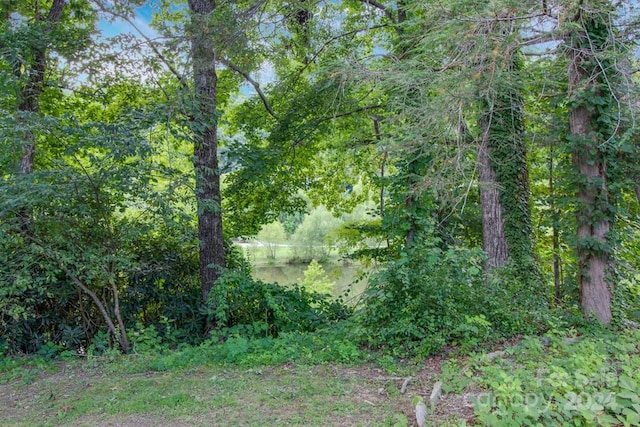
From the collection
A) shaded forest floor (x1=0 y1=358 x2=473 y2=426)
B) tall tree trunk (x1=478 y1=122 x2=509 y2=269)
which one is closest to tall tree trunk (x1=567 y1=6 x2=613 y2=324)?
tall tree trunk (x1=478 y1=122 x2=509 y2=269)

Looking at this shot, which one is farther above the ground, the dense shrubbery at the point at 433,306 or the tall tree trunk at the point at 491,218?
the tall tree trunk at the point at 491,218

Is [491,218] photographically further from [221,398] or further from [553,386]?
[221,398]

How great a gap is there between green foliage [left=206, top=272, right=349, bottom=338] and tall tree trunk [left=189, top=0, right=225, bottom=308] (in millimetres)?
379

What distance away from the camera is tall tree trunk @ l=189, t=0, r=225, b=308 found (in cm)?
574

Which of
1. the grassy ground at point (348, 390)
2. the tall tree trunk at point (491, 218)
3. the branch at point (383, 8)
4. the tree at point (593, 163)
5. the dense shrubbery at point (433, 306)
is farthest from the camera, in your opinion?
the branch at point (383, 8)

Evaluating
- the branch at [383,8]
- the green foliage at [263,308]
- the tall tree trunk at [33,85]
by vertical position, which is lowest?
the green foliage at [263,308]

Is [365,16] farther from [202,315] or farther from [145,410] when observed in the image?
[145,410]

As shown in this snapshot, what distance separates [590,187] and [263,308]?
424cm

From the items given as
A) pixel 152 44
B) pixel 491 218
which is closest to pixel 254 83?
pixel 152 44

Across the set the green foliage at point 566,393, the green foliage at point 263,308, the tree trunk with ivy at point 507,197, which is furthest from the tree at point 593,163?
the green foliage at point 263,308

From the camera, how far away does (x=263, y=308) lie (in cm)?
604

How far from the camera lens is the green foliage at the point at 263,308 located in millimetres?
5629

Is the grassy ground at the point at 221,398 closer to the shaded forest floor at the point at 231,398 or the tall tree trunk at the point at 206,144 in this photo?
the shaded forest floor at the point at 231,398

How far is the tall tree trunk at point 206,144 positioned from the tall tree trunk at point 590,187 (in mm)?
4311
